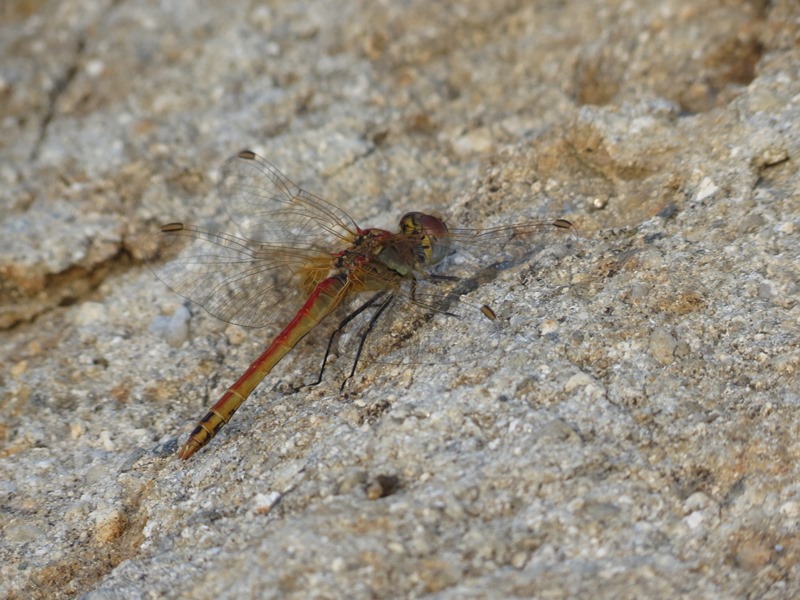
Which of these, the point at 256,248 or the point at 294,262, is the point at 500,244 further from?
the point at 256,248

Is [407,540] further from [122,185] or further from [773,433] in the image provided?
[122,185]

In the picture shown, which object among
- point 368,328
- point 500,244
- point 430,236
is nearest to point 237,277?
point 368,328

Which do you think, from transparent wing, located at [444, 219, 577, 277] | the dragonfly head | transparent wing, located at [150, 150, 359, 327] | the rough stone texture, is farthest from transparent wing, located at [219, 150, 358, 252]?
transparent wing, located at [444, 219, 577, 277]

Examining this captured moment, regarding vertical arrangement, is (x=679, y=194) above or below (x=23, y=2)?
below

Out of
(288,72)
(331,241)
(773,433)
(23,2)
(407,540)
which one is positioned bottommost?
(773,433)

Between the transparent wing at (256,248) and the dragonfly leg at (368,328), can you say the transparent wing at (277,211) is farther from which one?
the dragonfly leg at (368,328)

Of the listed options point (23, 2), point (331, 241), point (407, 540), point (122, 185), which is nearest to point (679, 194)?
point (331, 241)

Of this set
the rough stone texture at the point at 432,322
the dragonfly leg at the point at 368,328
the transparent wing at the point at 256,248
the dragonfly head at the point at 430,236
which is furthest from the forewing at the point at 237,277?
the dragonfly head at the point at 430,236
